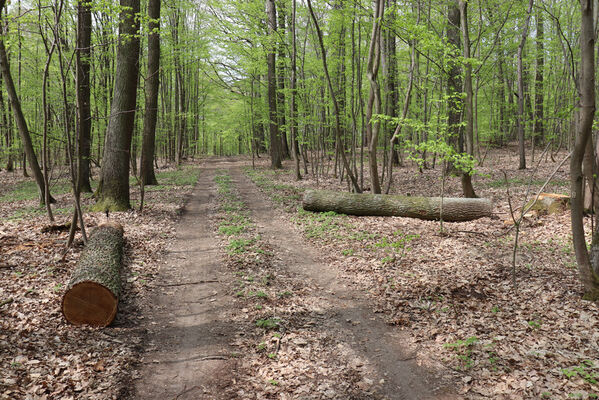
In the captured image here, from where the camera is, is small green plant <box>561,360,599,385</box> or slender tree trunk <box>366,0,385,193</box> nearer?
small green plant <box>561,360,599,385</box>

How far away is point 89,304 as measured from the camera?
15.7ft

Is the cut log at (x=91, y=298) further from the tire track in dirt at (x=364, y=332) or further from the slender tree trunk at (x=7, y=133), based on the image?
the slender tree trunk at (x=7, y=133)

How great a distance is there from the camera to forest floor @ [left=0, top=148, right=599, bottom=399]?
383 cm

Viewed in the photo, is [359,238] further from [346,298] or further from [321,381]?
[321,381]

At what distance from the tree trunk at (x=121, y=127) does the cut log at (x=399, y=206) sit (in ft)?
19.3

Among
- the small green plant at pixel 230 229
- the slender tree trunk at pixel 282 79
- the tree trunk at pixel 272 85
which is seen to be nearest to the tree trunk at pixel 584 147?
the small green plant at pixel 230 229

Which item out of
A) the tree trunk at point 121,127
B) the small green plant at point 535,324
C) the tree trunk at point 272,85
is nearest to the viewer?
the small green plant at point 535,324

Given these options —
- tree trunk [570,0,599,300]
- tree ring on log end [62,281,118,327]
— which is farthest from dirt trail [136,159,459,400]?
tree trunk [570,0,599,300]

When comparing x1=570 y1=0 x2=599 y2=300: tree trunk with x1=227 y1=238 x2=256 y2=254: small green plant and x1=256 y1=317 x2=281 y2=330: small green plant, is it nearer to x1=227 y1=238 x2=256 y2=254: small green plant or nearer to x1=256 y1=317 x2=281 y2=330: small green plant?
x1=256 y1=317 x2=281 y2=330: small green plant

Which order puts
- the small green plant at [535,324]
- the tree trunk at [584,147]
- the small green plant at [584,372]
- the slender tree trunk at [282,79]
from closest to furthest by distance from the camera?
the small green plant at [584,372] → the tree trunk at [584,147] → the small green plant at [535,324] → the slender tree trunk at [282,79]

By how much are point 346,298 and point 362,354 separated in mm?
1541

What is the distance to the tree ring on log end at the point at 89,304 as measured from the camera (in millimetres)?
Answer: 4738

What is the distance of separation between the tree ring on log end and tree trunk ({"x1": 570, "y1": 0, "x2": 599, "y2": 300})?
629cm

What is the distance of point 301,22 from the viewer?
20.9 meters
